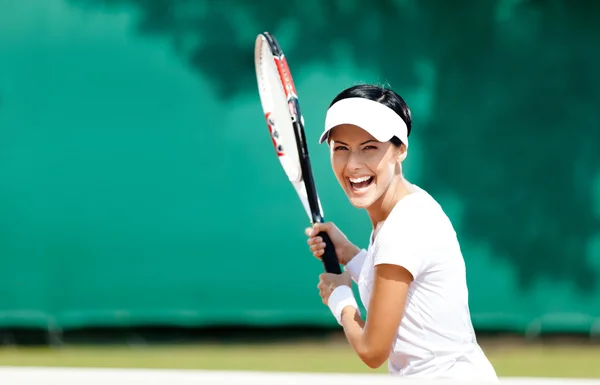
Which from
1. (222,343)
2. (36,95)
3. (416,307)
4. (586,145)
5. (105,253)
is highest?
(36,95)

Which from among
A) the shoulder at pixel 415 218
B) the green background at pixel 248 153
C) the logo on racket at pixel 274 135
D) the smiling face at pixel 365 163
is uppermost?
the green background at pixel 248 153

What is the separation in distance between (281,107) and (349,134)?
1.38 meters

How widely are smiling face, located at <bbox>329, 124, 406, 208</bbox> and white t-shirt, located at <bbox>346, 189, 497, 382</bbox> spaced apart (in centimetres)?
9

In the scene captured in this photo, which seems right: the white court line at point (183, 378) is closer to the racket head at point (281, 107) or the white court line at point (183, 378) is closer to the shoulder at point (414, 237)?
the shoulder at point (414, 237)

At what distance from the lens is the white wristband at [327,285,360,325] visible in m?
2.44

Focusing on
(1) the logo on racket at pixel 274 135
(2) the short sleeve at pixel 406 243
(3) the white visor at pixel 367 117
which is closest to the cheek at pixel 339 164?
(3) the white visor at pixel 367 117

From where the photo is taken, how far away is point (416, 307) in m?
2.23

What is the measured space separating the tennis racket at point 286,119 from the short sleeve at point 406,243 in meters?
1.15

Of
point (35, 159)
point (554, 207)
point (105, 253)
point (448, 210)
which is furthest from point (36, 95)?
point (554, 207)

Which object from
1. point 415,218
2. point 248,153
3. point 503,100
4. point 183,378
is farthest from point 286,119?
point 503,100

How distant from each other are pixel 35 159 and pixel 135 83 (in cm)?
95

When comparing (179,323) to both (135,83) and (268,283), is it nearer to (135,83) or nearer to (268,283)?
(268,283)

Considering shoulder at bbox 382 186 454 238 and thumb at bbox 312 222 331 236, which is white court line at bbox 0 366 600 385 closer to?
shoulder at bbox 382 186 454 238

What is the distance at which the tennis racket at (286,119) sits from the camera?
3420 millimetres
